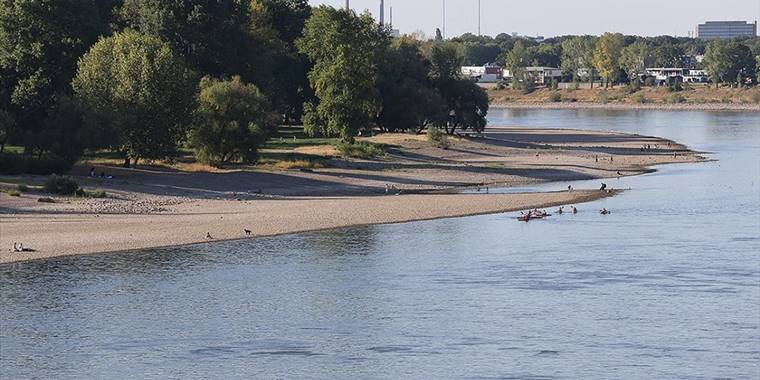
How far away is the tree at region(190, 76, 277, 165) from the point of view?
82.9 m

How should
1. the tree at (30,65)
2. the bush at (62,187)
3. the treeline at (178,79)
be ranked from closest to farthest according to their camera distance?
the bush at (62,187)
the treeline at (178,79)
the tree at (30,65)

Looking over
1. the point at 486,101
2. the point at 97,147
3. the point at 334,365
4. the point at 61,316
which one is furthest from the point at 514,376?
the point at 486,101

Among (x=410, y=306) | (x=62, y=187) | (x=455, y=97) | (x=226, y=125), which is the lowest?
(x=410, y=306)

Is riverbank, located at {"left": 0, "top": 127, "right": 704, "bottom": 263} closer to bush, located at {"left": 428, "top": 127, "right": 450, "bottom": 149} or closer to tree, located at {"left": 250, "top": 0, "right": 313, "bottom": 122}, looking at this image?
bush, located at {"left": 428, "top": 127, "right": 450, "bottom": 149}

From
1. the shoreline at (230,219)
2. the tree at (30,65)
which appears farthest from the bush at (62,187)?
the tree at (30,65)

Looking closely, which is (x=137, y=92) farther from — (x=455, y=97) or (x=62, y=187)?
(x=455, y=97)

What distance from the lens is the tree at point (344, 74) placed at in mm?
99875

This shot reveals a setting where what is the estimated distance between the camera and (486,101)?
4956 inches

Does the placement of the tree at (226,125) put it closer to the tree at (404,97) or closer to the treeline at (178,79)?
the treeline at (178,79)

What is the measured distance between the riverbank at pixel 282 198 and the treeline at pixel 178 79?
305 cm

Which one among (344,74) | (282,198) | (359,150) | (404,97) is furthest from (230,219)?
(404,97)

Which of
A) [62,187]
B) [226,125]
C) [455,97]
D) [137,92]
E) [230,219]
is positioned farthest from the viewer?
[455,97]

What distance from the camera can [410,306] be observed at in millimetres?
46438

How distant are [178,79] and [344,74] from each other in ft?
72.5
